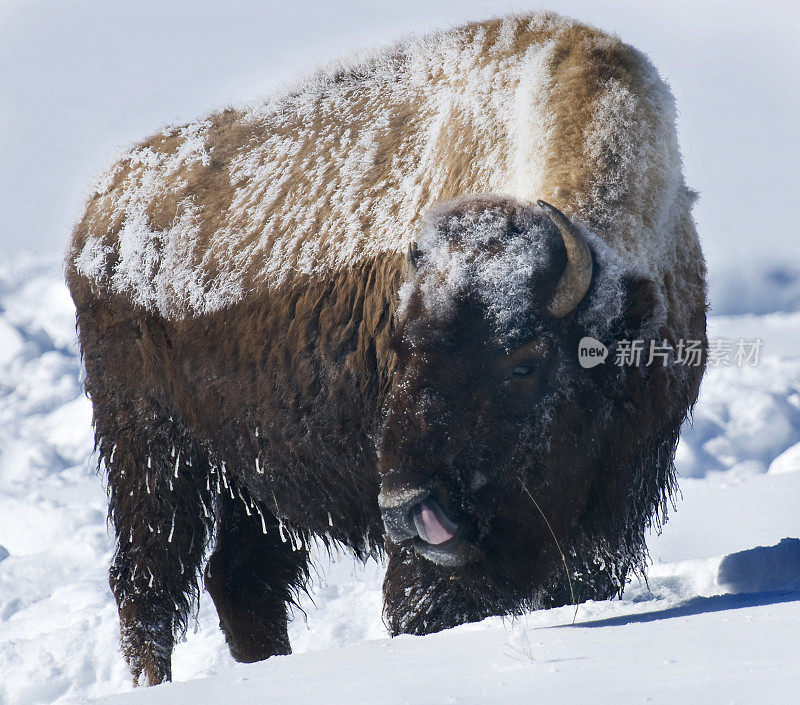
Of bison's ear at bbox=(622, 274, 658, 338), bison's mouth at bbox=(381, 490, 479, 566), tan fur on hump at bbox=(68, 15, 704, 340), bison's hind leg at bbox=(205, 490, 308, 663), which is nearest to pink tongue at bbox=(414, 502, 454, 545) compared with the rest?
bison's mouth at bbox=(381, 490, 479, 566)

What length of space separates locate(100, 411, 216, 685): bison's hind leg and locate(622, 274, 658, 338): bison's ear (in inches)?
80.3

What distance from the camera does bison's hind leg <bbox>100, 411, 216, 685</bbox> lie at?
12.6 ft

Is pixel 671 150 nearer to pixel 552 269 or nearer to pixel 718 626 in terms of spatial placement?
pixel 552 269

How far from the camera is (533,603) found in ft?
9.74

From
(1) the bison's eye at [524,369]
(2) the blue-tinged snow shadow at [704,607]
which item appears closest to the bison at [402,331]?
(1) the bison's eye at [524,369]

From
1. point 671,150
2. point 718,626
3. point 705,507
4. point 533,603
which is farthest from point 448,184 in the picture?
point 705,507

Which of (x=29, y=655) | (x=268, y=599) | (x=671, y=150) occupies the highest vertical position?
(x=671, y=150)

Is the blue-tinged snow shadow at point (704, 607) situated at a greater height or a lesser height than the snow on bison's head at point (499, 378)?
lesser

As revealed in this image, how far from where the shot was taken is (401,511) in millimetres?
2473

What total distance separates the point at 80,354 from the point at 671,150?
277 centimetres

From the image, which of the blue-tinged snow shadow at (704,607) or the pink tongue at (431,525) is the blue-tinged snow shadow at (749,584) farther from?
the pink tongue at (431,525)

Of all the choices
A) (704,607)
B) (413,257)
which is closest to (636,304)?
(413,257)

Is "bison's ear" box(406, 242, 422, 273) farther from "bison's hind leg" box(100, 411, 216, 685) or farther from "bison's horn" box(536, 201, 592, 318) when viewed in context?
"bison's hind leg" box(100, 411, 216, 685)

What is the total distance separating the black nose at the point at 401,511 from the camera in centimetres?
246
